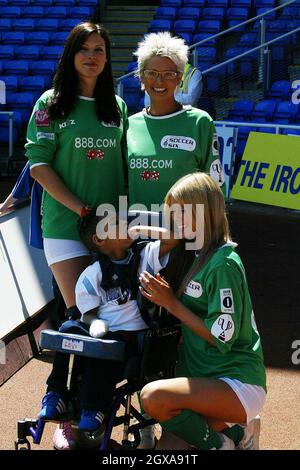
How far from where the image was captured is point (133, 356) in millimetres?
3184

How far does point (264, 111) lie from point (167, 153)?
9478 mm

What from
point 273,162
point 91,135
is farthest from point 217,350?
point 273,162

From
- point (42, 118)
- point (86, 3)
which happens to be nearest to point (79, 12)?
point (86, 3)

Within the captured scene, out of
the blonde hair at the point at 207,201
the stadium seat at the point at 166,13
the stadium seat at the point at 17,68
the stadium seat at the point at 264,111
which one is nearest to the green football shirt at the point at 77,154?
the blonde hair at the point at 207,201

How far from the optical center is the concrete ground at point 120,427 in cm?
396

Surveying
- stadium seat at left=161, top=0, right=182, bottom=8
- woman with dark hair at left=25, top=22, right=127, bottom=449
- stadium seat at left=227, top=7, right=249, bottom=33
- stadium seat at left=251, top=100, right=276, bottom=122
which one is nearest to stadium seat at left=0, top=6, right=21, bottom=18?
stadium seat at left=161, top=0, right=182, bottom=8

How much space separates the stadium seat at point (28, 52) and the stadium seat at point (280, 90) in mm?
4760

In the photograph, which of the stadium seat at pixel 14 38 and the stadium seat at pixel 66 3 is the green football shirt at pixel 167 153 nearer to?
the stadium seat at pixel 14 38

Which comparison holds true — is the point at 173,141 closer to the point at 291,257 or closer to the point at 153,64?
the point at 153,64

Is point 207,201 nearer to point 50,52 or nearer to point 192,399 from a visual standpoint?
point 192,399

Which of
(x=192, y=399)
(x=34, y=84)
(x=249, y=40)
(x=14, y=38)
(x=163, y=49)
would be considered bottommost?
(x=34, y=84)

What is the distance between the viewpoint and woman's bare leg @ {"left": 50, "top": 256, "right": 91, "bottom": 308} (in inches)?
150
